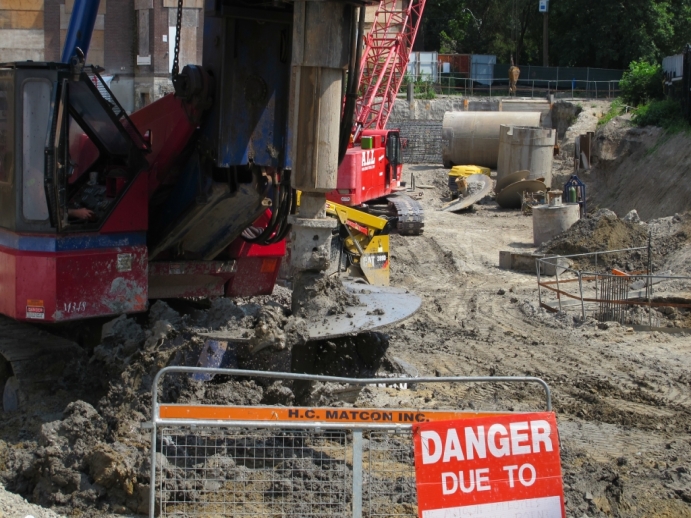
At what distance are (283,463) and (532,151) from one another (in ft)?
79.4

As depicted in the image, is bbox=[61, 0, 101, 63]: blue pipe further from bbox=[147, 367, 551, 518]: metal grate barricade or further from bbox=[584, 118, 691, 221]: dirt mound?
bbox=[584, 118, 691, 221]: dirt mound

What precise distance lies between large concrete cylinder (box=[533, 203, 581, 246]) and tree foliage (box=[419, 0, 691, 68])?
2811 cm

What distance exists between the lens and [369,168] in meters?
19.4

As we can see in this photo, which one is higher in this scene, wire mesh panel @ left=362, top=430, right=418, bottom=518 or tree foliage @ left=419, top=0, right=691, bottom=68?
tree foliage @ left=419, top=0, right=691, bottom=68

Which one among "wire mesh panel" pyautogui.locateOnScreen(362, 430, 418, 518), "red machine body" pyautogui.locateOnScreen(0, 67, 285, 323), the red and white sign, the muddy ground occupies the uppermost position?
"red machine body" pyautogui.locateOnScreen(0, 67, 285, 323)

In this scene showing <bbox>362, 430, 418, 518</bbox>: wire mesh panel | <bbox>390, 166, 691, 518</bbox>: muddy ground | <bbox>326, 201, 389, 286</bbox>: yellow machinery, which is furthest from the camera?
<bbox>326, 201, 389, 286</bbox>: yellow machinery

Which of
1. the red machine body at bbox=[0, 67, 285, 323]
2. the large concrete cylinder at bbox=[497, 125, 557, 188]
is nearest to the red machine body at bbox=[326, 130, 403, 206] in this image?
the large concrete cylinder at bbox=[497, 125, 557, 188]

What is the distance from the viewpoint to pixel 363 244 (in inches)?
534

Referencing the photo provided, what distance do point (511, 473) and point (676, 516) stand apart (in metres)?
2.01

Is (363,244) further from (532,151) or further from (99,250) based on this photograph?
(532,151)

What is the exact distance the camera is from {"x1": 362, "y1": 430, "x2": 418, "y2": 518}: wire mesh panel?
522cm

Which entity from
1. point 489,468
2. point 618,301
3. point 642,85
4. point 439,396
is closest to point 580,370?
point 439,396

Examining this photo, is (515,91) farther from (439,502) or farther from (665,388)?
(439,502)

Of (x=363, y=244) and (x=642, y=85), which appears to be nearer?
(x=363, y=244)
